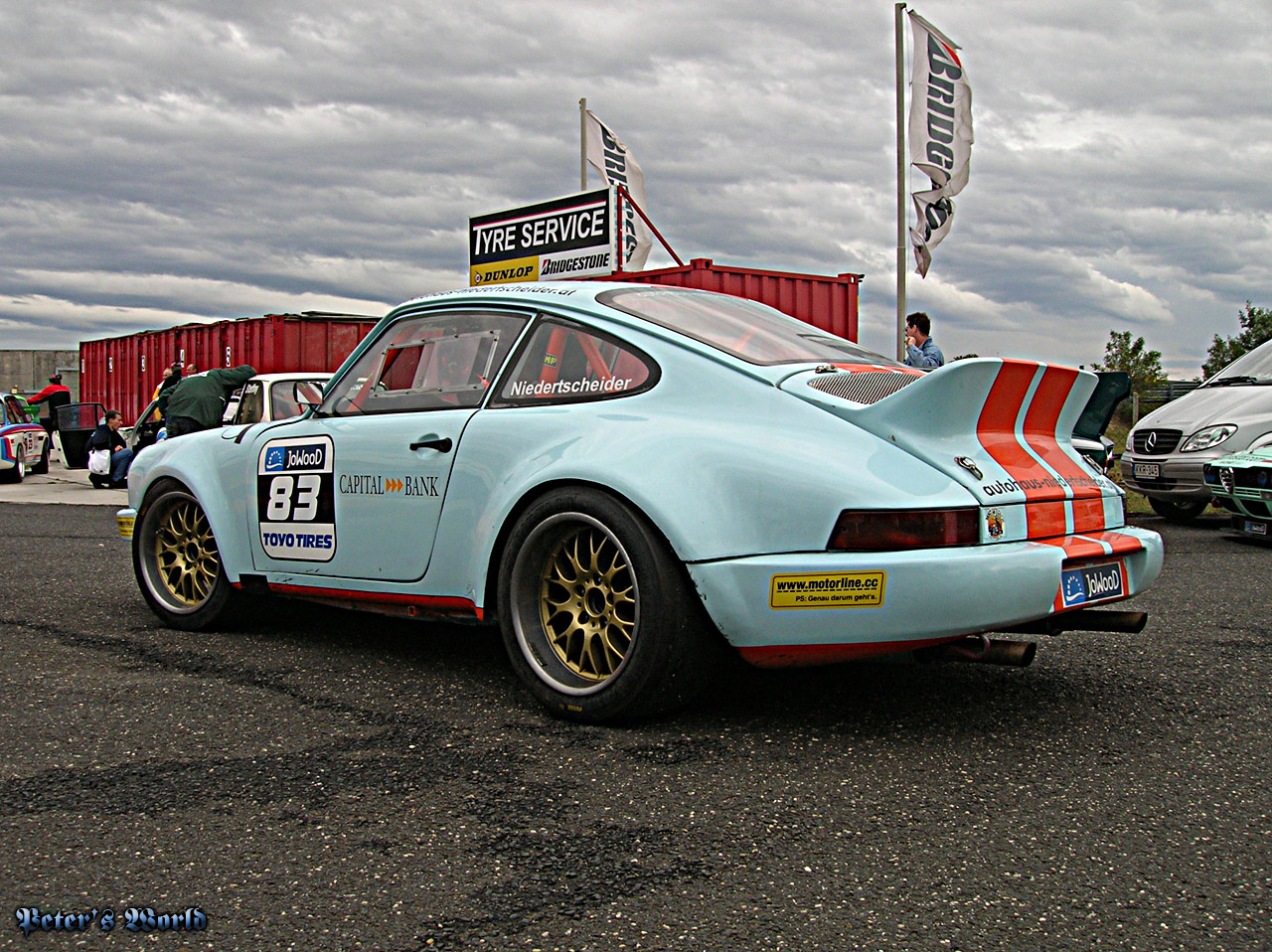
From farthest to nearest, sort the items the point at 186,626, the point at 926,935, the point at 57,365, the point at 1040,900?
the point at 57,365 < the point at 186,626 < the point at 1040,900 < the point at 926,935

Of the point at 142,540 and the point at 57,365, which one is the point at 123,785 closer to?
the point at 142,540

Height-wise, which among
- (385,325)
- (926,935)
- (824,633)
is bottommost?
(926,935)

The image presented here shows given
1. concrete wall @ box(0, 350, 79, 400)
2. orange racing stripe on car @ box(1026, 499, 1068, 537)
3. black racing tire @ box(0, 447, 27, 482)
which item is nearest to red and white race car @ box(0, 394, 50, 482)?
black racing tire @ box(0, 447, 27, 482)

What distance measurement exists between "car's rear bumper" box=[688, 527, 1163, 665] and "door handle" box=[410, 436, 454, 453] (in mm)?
1111

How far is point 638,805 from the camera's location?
279 centimetres

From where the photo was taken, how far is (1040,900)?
2271mm

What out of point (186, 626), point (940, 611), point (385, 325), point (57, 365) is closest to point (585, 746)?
point (940, 611)

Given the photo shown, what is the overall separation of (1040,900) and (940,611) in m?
0.89

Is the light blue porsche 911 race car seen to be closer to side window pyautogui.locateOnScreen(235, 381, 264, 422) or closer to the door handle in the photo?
the door handle

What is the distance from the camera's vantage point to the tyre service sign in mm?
17562

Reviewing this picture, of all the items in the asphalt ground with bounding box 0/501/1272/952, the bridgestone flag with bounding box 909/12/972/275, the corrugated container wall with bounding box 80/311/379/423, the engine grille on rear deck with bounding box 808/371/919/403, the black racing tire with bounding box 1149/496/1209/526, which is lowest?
the asphalt ground with bounding box 0/501/1272/952

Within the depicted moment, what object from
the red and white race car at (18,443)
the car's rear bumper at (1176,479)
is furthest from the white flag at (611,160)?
the car's rear bumper at (1176,479)

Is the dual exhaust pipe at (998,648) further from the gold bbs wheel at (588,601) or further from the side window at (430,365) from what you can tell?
the side window at (430,365)

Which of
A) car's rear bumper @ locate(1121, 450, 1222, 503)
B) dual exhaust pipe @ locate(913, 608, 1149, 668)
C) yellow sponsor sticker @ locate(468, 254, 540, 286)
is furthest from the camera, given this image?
yellow sponsor sticker @ locate(468, 254, 540, 286)
